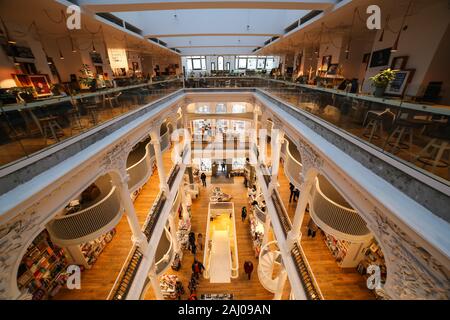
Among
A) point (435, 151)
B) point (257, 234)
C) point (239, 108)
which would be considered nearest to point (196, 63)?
point (239, 108)

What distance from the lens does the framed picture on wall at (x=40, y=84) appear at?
24.7ft

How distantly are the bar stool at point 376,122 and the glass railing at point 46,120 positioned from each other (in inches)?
190

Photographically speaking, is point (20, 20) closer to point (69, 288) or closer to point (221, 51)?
point (69, 288)

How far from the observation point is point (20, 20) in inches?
251

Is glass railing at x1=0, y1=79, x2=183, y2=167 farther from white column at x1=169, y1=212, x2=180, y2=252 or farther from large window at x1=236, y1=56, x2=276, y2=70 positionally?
large window at x1=236, y1=56, x2=276, y2=70

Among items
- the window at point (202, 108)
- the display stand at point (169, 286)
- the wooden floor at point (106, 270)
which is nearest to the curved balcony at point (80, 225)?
the wooden floor at point (106, 270)

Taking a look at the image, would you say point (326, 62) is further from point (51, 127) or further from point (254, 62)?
point (254, 62)

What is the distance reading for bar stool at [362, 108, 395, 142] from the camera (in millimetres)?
2690

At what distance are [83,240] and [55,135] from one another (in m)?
2.64

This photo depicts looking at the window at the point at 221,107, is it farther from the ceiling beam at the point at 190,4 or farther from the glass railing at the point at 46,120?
the glass railing at the point at 46,120

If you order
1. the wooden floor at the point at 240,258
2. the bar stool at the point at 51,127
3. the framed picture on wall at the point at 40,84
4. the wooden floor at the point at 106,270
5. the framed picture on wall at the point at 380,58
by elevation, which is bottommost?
the wooden floor at the point at 240,258

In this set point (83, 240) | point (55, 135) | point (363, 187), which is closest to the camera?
point (363, 187)

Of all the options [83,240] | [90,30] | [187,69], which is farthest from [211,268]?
[187,69]

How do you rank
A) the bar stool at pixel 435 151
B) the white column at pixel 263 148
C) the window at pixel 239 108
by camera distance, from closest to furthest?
the bar stool at pixel 435 151, the white column at pixel 263 148, the window at pixel 239 108
